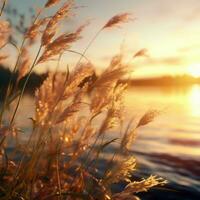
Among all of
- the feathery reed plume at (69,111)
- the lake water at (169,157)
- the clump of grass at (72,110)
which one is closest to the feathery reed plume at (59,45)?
the clump of grass at (72,110)

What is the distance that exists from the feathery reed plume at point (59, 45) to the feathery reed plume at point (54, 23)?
0.23ft

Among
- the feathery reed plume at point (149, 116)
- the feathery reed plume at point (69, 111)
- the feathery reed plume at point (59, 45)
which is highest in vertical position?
the feathery reed plume at point (59, 45)

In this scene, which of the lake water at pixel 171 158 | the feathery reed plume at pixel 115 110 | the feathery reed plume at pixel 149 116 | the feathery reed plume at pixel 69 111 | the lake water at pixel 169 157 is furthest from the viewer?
the lake water at pixel 171 158

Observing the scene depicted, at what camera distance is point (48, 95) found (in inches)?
161

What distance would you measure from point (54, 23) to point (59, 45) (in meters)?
0.27

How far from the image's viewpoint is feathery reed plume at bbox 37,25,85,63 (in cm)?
393

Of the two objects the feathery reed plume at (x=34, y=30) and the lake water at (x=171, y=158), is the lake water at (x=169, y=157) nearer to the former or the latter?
the lake water at (x=171, y=158)

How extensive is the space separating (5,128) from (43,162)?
1.15m

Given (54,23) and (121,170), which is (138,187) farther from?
→ (54,23)

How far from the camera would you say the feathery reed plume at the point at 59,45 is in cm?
393

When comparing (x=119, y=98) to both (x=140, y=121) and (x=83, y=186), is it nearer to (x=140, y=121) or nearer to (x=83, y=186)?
(x=140, y=121)

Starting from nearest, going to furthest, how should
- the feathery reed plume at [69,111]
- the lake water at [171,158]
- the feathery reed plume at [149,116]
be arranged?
the feathery reed plume at [69,111], the feathery reed plume at [149,116], the lake water at [171,158]

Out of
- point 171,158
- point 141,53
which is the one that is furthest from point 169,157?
point 141,53

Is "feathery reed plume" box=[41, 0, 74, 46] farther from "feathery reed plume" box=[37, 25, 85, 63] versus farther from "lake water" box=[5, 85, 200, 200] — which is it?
"lake water" box=[5, 85, 200, 200]
